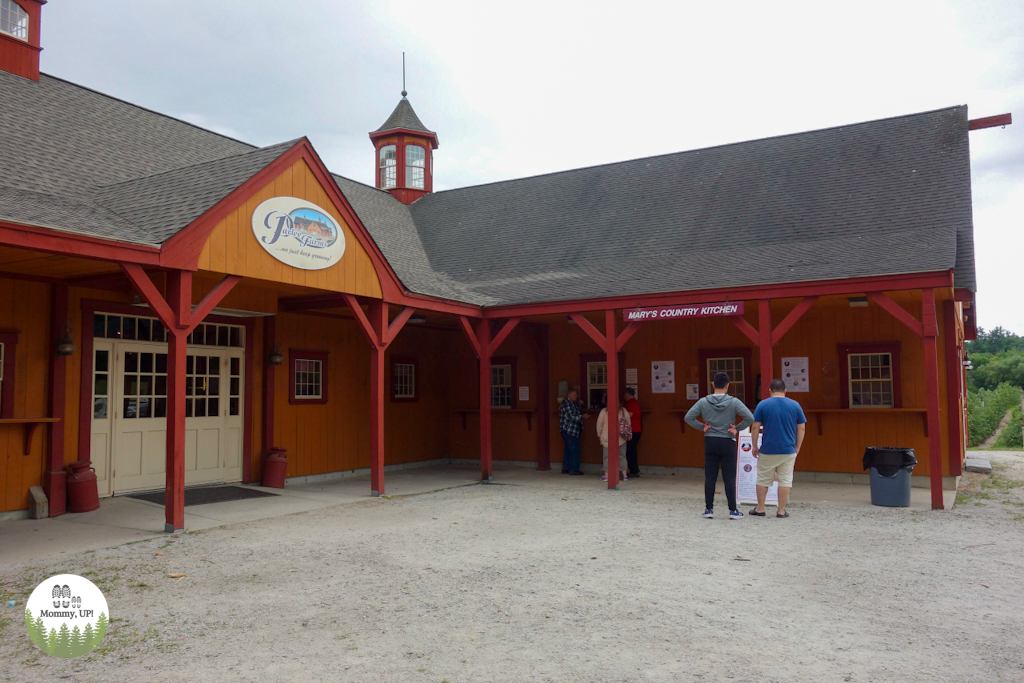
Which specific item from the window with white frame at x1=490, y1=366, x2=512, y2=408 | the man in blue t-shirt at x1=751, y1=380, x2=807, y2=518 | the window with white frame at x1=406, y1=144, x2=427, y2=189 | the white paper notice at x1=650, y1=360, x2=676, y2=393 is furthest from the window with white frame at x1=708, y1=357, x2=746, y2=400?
the window with white frame at x1=406, y1=144, x2=427, y2=189

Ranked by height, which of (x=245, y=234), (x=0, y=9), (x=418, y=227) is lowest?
(x=245, y=234)

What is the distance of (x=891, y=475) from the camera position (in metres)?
9.41

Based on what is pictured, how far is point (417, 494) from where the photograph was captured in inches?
439

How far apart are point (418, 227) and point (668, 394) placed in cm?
769

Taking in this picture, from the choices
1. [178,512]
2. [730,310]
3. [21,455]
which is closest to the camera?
[178,512]

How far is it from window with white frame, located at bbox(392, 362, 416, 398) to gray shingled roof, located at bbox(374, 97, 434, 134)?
7723 millimetres

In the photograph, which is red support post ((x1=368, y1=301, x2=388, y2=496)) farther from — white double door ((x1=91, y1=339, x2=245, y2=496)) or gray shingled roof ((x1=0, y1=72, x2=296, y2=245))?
gray shingled roof ((x1=0, y1=72, x2=296, y2=245))

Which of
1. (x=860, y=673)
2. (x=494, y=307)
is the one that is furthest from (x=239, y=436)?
(x=860, y=673)

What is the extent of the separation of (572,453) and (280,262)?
6719mm

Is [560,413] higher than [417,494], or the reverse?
[560,413]

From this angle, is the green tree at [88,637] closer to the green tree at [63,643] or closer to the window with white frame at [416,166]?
the green tree at [63,643]

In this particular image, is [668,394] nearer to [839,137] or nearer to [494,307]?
[494,307]

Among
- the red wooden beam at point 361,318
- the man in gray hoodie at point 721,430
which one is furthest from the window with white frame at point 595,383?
the man in gray hoodie at point 721,430

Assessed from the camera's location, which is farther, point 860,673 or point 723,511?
point 723,511
